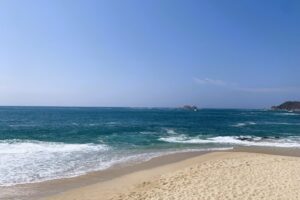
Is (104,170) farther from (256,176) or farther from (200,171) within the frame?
(256,176)

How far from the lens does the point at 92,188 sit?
41.6 ft

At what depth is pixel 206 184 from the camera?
12.1 meters

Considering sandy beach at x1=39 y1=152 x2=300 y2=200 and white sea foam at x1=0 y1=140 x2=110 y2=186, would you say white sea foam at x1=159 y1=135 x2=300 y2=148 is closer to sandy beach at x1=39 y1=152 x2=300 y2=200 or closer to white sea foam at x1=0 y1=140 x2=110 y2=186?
white sea foam at x1=0 y1=140 x2=110 y2=186

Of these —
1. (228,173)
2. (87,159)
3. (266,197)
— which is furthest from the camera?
(87,159)

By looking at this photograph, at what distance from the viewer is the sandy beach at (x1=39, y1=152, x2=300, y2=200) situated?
1077cm

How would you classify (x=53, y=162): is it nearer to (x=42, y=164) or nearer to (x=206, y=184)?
(x=42, y=164)

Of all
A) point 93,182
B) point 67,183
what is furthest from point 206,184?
point 67,183

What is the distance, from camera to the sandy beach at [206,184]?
35.3ft

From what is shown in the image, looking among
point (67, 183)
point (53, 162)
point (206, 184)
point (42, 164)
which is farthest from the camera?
point (53, 162)

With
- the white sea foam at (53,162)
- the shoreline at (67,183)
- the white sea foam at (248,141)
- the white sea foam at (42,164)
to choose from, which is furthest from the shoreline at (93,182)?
the white sea foam at (248,141)

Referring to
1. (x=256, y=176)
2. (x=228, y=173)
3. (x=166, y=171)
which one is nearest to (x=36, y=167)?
(x=166, y=171)

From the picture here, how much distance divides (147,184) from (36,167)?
23.2 ft

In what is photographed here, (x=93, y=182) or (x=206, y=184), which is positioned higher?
(x=206, y=184)

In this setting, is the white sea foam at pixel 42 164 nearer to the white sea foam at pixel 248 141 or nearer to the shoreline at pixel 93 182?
the shoreline at pixel 93 182
